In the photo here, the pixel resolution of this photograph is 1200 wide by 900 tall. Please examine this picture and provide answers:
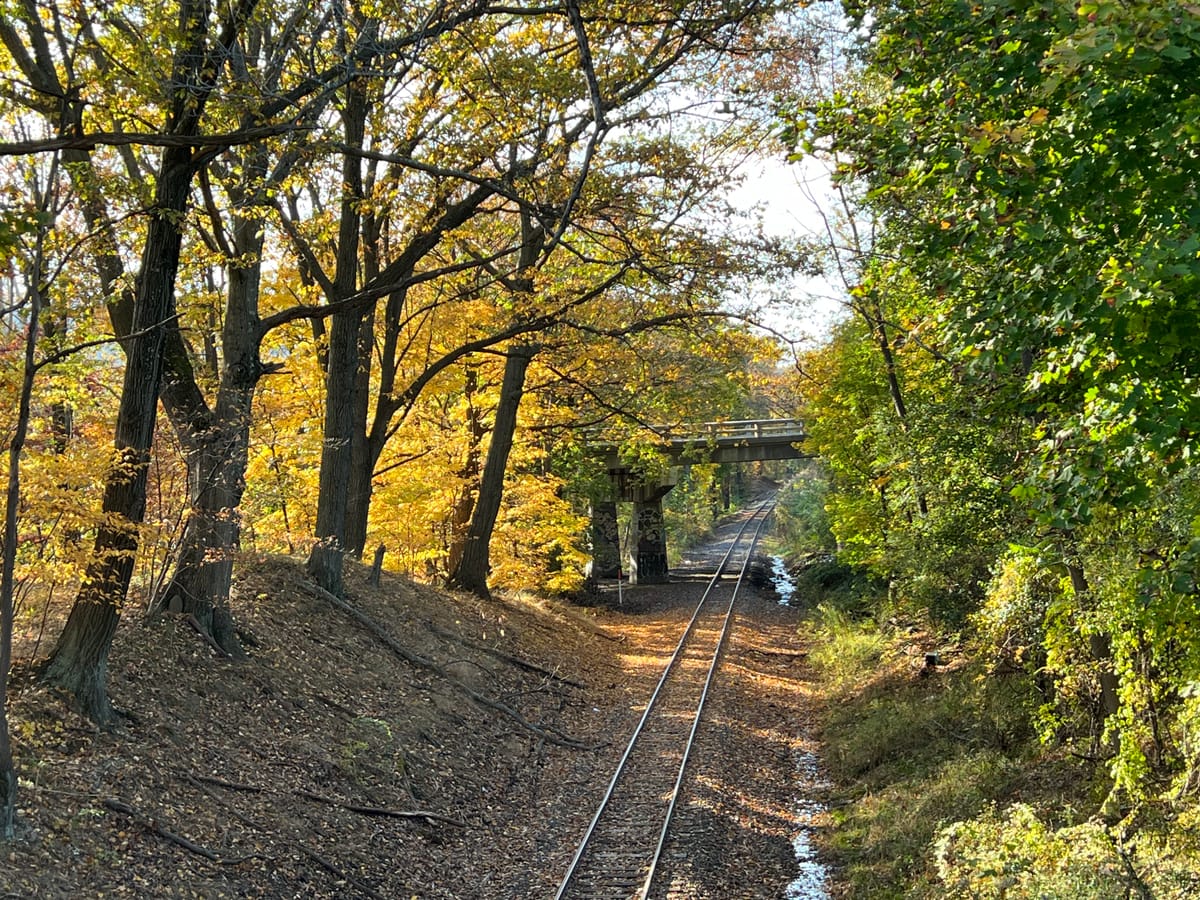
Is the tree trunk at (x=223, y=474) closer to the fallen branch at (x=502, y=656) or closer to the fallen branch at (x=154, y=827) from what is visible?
the fallen branch at (x=154, y=827)

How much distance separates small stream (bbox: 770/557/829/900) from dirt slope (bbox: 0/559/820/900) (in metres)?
0.23

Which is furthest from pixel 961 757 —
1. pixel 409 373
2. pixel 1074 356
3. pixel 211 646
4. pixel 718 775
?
pixel 409 373

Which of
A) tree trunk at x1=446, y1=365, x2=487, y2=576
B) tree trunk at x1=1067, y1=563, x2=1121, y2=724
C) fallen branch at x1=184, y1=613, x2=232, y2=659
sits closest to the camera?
tree trunk at x1=1067, y1=563, x2=1121, y2=724

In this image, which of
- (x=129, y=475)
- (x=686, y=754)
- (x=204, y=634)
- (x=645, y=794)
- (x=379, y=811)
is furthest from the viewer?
(x=686, y=754)

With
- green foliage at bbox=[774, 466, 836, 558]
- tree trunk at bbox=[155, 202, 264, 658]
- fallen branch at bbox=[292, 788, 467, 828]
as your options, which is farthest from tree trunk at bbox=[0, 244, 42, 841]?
green foliage at bbox=[774, 466, 836, 558]

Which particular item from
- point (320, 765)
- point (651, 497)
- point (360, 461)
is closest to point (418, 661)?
point (360, 461)

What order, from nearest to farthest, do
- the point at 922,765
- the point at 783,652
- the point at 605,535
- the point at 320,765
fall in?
the point at 320,765 < the point at 922,765 < the point at 783,652 < the point at 605,535

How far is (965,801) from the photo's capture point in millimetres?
10859

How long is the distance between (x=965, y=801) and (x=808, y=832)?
194cm

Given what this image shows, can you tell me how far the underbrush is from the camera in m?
7.31

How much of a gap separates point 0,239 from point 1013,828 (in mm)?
8504

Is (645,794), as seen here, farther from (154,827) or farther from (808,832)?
(154,827)

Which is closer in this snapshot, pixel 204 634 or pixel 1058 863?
pixel 1058 863

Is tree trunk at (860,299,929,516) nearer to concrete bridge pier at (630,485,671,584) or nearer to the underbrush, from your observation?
the underbrush
